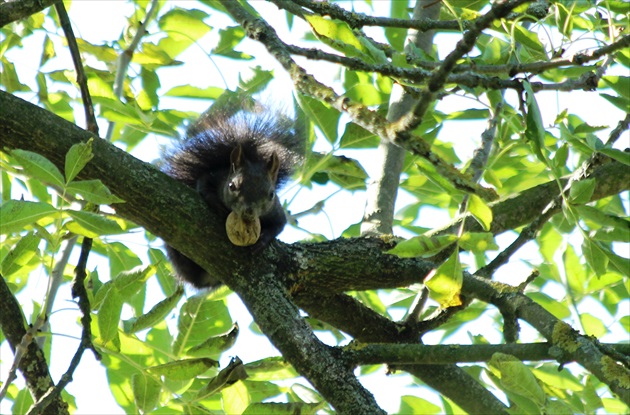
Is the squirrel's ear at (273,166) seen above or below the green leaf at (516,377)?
above

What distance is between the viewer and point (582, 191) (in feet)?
5.02

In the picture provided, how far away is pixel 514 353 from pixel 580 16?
866mm

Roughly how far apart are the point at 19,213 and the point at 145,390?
579 millimetres

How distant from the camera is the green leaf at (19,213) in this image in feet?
4.47

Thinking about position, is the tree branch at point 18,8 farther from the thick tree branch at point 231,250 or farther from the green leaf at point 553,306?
the green leaf at point 553,306

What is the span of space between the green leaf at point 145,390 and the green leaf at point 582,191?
934mm

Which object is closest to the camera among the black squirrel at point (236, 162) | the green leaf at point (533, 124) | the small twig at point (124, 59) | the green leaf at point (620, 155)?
the green leaf at point (533, 124)

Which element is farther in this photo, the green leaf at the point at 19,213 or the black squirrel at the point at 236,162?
the black squirrel at the point at 236,162

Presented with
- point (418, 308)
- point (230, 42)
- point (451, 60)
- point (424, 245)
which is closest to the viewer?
point (451, 60)

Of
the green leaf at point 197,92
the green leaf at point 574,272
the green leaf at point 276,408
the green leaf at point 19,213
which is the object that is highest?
the green leaf at point 197,92

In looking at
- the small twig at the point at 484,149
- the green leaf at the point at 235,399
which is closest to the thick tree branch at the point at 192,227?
the green leaf at the point at 235,399

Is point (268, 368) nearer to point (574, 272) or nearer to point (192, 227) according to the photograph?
point (192, 227)

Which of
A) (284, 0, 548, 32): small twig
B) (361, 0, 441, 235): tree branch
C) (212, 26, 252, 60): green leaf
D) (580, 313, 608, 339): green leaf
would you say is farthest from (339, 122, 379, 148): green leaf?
(580, 313, 608, 339): green leaf

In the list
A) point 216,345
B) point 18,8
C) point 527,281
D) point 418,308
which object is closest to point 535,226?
point 527,281
